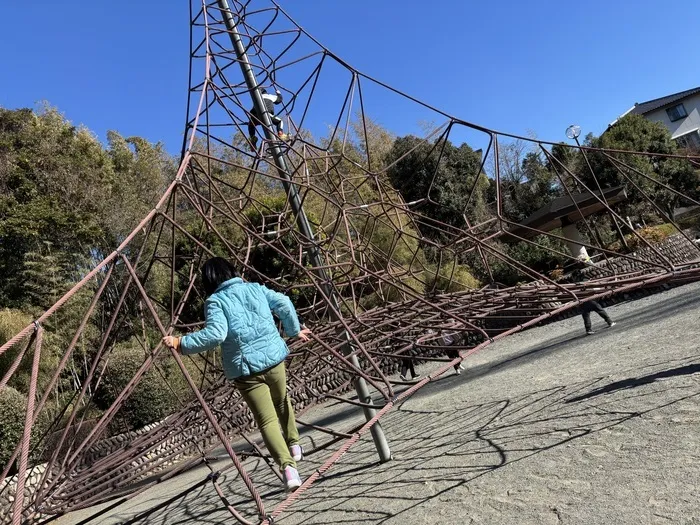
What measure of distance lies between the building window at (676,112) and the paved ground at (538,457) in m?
35.4

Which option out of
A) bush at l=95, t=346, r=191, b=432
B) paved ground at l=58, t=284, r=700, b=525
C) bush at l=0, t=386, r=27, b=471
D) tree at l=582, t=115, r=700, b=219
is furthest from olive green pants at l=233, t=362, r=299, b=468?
tree at l=582, t=115, r=700, b=219

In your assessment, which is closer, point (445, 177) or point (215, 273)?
point (215, 273)

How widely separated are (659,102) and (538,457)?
140ft

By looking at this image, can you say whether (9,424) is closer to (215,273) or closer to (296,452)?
(296,452)

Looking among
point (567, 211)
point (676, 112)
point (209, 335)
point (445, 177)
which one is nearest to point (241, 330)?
point (209, 335)

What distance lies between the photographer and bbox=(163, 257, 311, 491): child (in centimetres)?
267

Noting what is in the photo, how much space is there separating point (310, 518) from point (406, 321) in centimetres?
164

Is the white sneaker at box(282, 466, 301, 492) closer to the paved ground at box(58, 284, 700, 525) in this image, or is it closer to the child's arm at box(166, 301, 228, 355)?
the child's arm at box(166, 301, 228, 355)

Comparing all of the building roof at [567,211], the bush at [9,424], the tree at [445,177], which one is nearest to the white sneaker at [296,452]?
the bush at [9,424]

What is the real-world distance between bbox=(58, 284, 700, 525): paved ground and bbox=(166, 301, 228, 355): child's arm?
1.43 metres

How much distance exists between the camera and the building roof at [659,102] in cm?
3619

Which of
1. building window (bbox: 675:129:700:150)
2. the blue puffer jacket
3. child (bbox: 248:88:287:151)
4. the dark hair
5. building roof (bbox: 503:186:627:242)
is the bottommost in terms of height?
the blue puffer jacket

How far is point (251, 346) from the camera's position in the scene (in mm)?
2732

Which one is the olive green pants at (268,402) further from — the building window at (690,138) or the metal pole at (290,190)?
the building window at (690,138)
